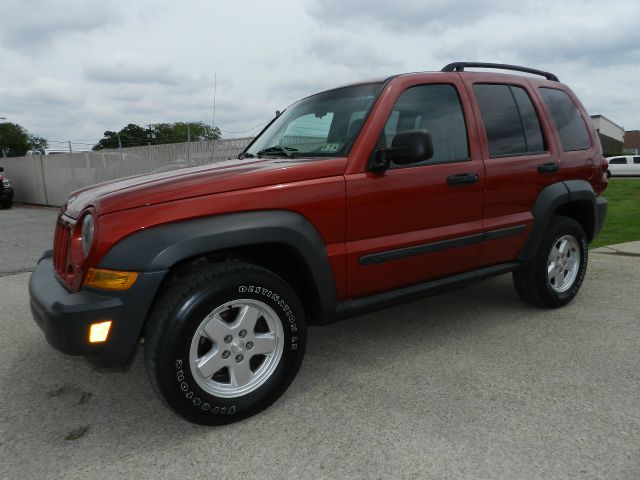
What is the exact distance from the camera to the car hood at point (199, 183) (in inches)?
94.3

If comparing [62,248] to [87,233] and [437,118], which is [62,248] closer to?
[87,233]

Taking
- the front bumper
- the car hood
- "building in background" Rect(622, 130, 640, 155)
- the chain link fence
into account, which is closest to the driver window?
the car hood

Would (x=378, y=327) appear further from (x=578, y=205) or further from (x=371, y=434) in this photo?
(x=578, y=205)

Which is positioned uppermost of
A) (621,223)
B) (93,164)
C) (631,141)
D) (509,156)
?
(631,141)

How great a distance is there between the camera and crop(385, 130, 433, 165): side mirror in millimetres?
2779

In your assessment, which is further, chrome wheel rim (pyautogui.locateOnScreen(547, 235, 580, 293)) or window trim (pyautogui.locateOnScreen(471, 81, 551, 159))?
chrome wheel rim (pyautogui.locateOnScreen(547, 235, 580, 293))

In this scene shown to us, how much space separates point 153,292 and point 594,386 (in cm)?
241

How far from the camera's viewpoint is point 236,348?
2.57m

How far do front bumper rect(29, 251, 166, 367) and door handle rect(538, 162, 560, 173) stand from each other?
2831 mm

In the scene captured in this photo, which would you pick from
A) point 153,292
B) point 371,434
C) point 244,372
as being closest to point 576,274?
point 371,434

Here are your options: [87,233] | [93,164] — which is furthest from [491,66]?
[93,164]

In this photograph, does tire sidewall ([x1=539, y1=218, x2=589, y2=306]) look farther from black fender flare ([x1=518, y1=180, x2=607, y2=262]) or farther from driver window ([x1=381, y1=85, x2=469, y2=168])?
driver window ([x1=381, y1=85, x2=469, y2=168])

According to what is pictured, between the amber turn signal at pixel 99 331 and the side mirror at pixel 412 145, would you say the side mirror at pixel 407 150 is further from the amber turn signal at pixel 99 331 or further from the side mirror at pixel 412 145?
the amber turn signal at pixel 99 331

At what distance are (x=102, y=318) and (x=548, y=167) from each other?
127 inches
